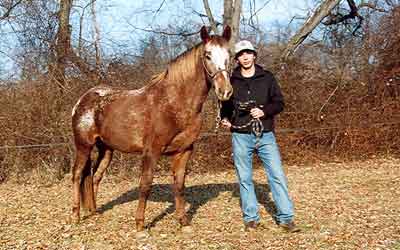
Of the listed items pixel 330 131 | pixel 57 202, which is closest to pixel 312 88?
pixel 330 131

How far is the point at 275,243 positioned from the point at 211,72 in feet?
5.67

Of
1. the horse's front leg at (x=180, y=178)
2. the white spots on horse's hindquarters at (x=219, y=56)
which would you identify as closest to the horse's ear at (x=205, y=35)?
the white spots on horse's hindquarters at (x=219, y=56)

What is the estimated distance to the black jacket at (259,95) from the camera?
4543 mm

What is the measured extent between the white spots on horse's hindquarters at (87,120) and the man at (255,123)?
165 centimetres

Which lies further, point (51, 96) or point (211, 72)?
point (51, 96)

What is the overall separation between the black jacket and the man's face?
0.43 feet

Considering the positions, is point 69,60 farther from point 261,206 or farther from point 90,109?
point 261,206

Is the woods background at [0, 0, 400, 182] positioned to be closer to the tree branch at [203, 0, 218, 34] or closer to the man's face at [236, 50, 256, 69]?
the tree branch at [203, 0, 218, 34]

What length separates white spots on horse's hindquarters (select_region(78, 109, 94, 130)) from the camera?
5398 millimetres

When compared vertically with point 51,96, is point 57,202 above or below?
below

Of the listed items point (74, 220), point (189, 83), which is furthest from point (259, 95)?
point (74, 220)

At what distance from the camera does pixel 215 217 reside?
544cm

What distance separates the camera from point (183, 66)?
4.77 metres

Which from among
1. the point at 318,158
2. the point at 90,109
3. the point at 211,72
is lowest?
the point at 318,158
